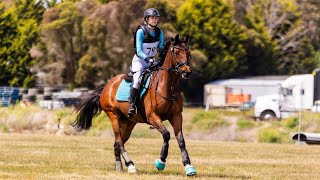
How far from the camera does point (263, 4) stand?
299 ft

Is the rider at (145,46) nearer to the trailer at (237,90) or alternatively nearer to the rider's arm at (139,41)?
the rider's arm at (139,41)

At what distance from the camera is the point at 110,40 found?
233 feet

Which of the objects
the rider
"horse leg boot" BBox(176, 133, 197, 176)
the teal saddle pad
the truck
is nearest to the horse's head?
the rider

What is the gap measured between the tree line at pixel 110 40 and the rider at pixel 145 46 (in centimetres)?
5340

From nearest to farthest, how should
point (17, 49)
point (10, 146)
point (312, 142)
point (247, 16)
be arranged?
1. point (10, 146)
2. point (312, 142)
3. point (17, 49)
4. point (247, 16)

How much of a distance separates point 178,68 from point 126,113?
2.31 metres

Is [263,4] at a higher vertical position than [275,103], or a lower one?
higher

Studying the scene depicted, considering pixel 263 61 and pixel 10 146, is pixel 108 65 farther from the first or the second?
pixel 10 146

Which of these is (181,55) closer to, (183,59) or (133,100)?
(183,59)

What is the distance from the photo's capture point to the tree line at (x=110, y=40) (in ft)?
234

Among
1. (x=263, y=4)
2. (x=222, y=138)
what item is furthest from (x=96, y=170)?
(x=263, y=4)

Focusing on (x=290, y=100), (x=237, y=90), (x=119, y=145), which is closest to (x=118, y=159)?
(x=119, y=145)

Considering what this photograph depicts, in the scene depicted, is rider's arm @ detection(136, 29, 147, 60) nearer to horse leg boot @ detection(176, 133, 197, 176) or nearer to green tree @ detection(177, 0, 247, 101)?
horse leg boot @ detection(176, 133, 197, 176)

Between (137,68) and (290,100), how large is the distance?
1678 inches
